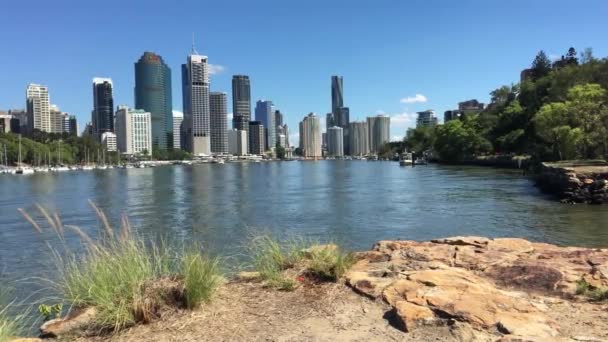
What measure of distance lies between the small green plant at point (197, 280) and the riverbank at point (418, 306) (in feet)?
0.51

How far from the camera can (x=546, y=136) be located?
243ft

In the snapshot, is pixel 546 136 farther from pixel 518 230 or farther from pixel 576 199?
pixel 518 230

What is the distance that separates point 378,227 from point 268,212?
11703mm

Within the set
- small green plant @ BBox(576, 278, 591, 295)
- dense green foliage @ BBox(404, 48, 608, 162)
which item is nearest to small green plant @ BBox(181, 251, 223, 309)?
small green plant @ BBox(576, 278, 591, 295)

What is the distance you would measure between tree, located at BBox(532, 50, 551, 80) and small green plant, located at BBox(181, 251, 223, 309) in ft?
502

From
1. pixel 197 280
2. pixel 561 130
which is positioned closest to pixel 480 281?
pixel 197 280

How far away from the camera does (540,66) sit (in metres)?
146

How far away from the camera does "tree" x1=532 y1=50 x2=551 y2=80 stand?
144625 mm

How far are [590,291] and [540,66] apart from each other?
154 m

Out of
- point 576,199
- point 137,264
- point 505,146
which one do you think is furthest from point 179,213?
point 505,146

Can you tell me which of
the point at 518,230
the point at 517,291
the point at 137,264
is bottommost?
the point at 518,230

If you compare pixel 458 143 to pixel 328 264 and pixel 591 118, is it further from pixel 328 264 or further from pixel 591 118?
pixel 328 264

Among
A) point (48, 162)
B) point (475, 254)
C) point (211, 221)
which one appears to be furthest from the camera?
point (48, 162)

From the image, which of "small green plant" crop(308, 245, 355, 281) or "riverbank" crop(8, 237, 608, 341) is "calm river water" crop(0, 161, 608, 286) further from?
"riverbank" crop(8, 237, 608, 341)
